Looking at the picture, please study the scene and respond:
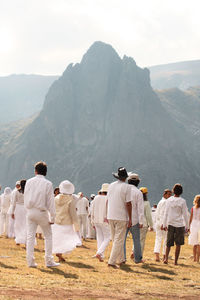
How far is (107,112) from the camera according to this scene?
164750 millimetres

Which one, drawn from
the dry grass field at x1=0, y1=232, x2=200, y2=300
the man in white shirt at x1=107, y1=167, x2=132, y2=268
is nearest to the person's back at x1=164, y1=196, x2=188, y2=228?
the dry grass field at x1=0, y1=232, x2=200, y2=300

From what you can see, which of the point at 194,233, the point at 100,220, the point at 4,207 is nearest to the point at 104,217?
the point at 100,220

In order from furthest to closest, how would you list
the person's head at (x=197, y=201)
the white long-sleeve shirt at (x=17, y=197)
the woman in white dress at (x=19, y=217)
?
the woman in white dress at (x=19, y=217) < the white long-sleeve shirt at (x=17, y=197) < the person's head at (x=197, y=201)

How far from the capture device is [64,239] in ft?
41.2

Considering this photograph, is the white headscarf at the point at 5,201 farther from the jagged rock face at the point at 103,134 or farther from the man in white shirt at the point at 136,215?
the jagged rock face at the point at 103,134

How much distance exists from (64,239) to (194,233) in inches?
181

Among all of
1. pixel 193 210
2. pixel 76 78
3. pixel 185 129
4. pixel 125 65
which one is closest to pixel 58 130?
pixel 76 78

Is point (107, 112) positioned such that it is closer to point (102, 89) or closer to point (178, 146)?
point (102, 89)

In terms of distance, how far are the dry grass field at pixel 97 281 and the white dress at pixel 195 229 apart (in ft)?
6.95

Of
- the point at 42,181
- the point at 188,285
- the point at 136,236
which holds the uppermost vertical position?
the point at 42,181

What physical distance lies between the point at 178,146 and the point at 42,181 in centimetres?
14933

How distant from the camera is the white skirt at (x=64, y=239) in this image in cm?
1252

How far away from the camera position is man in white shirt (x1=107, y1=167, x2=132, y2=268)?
38.0ft

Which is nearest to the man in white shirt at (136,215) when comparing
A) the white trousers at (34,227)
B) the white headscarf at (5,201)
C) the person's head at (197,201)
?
the white trousers at (34,227)
